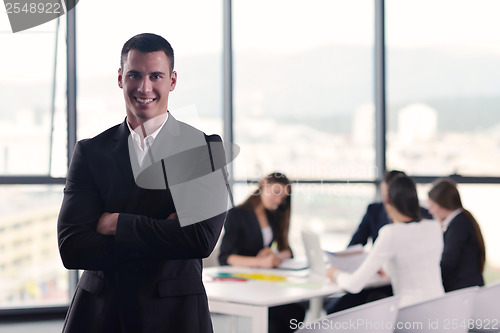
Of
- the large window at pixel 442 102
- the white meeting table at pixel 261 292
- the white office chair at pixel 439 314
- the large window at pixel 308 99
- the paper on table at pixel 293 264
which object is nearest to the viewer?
the white office chair at pixel 439 314

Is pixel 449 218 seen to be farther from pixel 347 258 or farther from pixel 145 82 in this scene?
pixel 145 82

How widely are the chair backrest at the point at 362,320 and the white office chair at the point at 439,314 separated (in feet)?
0.62

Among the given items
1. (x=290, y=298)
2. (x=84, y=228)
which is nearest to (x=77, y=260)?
(x=84, y=228)

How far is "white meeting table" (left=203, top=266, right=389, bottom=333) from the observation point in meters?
3.09

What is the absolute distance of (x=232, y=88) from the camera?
227 inches

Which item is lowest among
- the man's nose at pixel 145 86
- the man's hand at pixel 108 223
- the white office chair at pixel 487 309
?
the white office chair at pixel 487 309

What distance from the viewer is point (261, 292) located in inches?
130

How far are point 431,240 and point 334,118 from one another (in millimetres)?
2691

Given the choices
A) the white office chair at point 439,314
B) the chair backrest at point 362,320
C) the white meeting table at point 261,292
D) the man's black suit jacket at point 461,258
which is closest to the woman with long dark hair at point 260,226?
the white meeting table at point 261,292

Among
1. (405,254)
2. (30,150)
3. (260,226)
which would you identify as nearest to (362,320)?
(405,254)

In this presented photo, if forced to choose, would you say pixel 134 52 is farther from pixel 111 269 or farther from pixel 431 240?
pixel 431 240

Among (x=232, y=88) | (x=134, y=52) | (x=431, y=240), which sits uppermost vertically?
(x=232, y=88)

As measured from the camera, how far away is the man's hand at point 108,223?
175 centimetres

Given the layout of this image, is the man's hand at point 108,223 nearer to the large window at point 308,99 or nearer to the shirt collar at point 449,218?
the shirt collar at point 449,218
